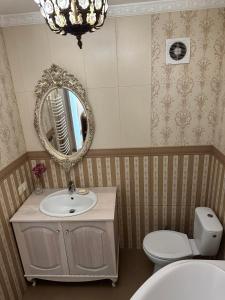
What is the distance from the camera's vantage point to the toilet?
184 cm

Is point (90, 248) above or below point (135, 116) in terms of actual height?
below

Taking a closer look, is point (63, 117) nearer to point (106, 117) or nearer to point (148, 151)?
point (106, 117)

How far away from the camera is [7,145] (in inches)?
75.5

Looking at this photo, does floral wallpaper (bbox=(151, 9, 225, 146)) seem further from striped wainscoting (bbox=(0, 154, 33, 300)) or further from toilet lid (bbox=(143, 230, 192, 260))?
striped wainscoting (bbox=(0, 154, 33, 300))

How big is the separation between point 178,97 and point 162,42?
48 centimetres

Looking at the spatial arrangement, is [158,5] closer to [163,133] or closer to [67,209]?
[163,133]

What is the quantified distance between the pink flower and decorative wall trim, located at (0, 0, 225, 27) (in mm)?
1284

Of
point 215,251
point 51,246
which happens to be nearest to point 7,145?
point 51,246

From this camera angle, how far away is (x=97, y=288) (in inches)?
84.7

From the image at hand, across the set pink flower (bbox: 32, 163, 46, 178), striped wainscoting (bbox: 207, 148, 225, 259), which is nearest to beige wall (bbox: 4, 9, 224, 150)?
striped wainscoting (bbox: 207, 148, 225, 259)

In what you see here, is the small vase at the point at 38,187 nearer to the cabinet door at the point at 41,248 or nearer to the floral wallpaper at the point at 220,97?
the cabinet door at the point at 41,248

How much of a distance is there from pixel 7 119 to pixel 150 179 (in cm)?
145

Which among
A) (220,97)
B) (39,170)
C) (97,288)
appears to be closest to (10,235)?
(39,170)

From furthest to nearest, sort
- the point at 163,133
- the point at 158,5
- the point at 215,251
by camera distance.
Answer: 1. the point at 163,133
2. the point at 215,251
3. the point at 158,5
